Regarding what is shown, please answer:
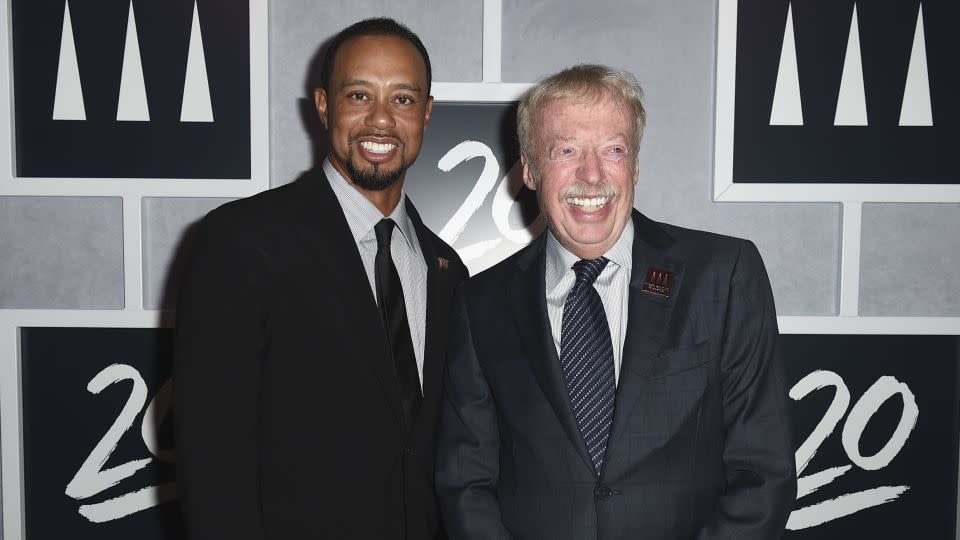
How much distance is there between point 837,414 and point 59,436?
2.84 metres

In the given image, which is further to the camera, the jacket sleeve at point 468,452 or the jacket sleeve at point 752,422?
the jacket sleeve at point 468,452

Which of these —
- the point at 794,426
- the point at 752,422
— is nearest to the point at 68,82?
the point at 752,422

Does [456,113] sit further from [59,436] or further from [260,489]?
[59,436]

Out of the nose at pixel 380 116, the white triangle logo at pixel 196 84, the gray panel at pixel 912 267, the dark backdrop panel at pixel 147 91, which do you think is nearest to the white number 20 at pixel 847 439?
the gray panel at pixel 912 267

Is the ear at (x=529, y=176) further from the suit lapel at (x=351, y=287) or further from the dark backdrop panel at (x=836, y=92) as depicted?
the dark backdrop panel at (x=836, y=92)

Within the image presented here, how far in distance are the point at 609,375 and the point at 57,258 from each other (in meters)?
2.10

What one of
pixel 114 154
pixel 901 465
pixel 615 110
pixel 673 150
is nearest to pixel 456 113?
pixel 673 150

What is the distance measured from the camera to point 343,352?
62.2 inches

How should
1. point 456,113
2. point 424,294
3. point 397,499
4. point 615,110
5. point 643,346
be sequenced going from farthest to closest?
point 456,113
point 424,294
point 397,499
point 615,110
point 643,346

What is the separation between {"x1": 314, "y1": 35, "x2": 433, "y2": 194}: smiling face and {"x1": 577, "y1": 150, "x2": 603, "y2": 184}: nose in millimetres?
491

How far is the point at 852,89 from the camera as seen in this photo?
246 cm

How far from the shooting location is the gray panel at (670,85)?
2439 millimetres

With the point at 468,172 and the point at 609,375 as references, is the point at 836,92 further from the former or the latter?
the point at 609,375

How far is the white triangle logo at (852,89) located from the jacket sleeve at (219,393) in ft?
6.90
